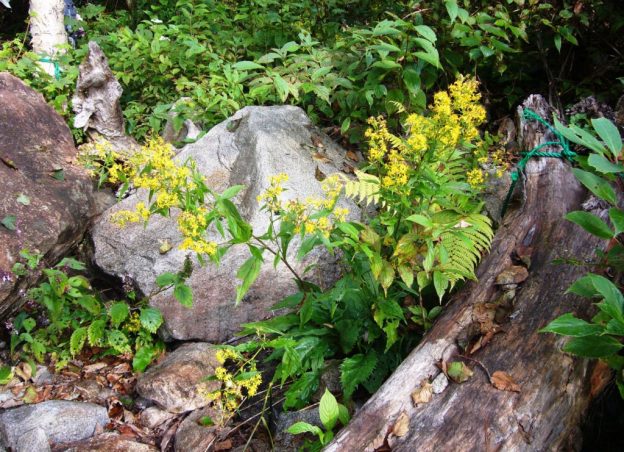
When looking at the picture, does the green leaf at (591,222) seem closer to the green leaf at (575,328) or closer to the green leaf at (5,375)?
the green leaf at (575,328)

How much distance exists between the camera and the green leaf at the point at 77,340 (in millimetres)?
3621

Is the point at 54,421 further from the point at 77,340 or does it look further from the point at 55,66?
the point at 55,66

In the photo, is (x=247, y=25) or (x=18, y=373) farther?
(x=247, y=25)

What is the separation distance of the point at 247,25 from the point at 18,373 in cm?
446

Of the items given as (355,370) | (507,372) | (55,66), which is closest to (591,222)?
(507,372)

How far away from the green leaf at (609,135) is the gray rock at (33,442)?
320cm

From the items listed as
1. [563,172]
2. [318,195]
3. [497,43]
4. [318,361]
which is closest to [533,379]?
[318,361]

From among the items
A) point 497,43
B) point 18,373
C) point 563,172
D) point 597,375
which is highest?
point 497,43

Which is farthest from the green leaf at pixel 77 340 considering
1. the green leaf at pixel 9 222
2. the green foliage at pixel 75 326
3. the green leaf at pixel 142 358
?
the green leaf at pixel 9 222

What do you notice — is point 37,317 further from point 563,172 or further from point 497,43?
point 497,43

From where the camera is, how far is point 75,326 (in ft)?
12.1

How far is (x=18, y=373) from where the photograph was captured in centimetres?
366

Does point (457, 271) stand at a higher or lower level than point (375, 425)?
higher

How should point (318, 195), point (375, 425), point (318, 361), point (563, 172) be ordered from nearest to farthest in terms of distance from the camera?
point (375, 425), point (318, 361), point (563, 172), point (318, 195)
